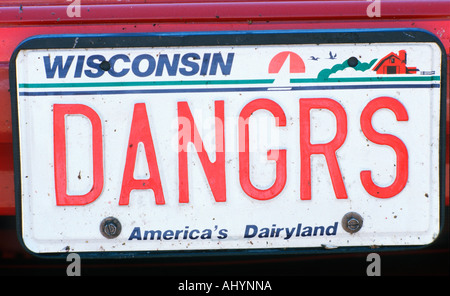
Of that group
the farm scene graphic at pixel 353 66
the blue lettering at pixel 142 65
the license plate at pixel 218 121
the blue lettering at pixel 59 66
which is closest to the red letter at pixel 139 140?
the license plate at pixel 218 121

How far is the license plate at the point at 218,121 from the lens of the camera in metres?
1.20

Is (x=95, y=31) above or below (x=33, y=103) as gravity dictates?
above

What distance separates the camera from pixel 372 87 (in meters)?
1.21

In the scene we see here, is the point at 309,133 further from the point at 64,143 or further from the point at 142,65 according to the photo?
the point at 64,143

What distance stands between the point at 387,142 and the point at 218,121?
462mm

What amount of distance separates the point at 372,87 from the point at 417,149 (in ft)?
0.69

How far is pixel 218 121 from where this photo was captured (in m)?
1.20

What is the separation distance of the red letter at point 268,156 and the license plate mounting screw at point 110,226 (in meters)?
0.36

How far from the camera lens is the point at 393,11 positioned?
1.25m

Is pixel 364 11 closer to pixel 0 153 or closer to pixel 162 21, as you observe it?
pixel 162 21

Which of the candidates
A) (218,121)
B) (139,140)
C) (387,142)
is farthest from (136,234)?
(387,142)
